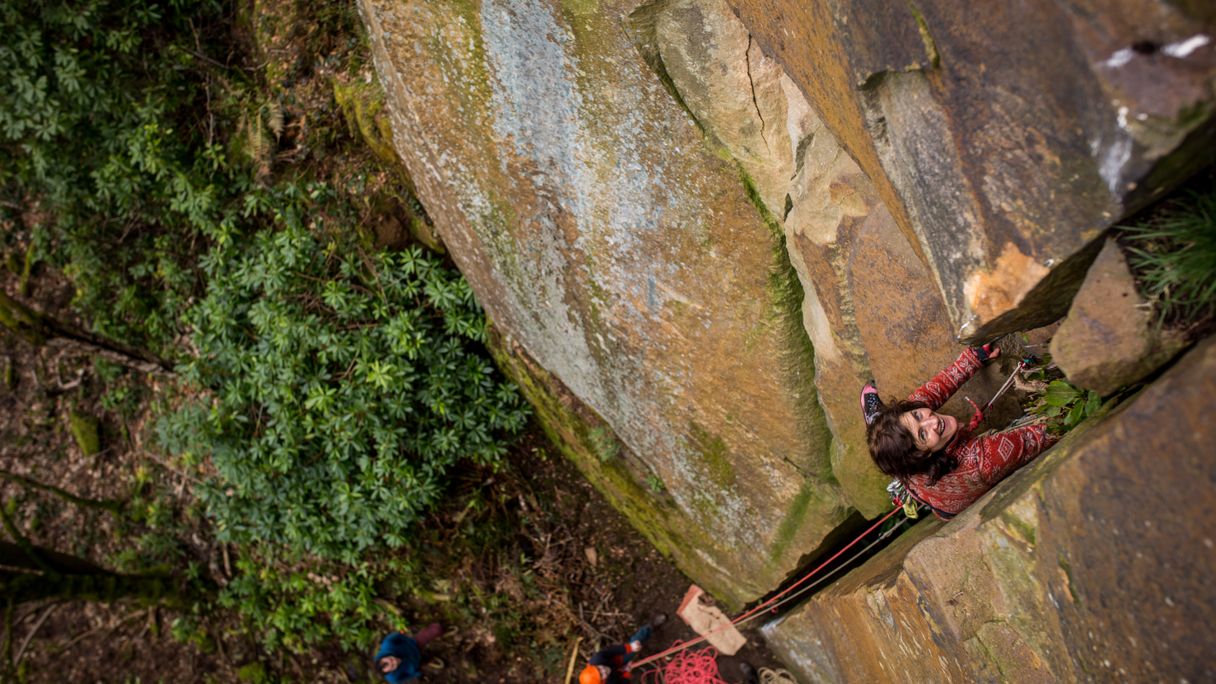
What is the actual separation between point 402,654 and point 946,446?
5.00m

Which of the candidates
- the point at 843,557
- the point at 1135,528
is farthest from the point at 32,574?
the point at 1135,528

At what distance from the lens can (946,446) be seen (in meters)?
3.21

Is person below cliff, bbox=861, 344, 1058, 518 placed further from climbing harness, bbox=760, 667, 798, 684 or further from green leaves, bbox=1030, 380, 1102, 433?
climbing harness, bbox=760, 667, 798, 684

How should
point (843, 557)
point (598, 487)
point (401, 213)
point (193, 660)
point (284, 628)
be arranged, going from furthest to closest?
point (193, 660)
point (284, 628)
point (598, 487)
point (401, 213)
point (843, 557)

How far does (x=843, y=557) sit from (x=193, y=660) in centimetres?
650

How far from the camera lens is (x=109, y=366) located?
7801 millimetres

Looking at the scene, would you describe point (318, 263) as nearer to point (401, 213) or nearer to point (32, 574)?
point (401, 213)

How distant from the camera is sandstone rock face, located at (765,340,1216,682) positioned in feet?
6.05

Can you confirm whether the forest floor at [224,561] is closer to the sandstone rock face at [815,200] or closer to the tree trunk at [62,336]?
the tree trunk at [62,336]

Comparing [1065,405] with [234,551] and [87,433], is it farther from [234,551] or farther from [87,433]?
[87,433]

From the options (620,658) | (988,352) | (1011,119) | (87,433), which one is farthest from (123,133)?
(1011,119)

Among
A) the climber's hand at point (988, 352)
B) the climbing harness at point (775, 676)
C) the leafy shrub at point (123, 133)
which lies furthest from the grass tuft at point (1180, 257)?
the leafy shrub at point (123, 133)

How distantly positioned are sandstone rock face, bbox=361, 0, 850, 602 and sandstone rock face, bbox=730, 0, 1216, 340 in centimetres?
100

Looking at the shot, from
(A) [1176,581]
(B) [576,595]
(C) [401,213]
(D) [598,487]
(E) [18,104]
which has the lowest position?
(B) [576,595]
